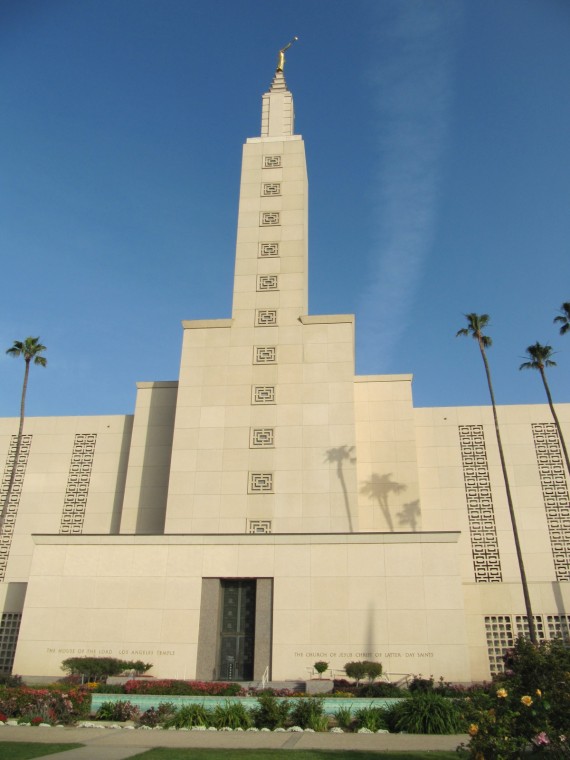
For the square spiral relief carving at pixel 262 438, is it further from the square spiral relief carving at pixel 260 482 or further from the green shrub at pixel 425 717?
the green shrub at pixel 425 717

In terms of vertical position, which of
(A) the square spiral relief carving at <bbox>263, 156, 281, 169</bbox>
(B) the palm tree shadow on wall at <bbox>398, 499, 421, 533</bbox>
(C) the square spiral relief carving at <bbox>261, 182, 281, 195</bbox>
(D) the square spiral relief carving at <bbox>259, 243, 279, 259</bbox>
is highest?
(A) the square spiral relief carving at <bbox>263, 156, 281, 169</bbox>

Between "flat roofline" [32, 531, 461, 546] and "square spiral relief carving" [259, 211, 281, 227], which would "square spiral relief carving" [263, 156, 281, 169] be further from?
"flat roofline" [32, 531, 461, 546]

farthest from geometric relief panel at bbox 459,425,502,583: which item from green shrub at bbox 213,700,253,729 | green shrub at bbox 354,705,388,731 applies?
green shrub at bbox 213,700,253,729

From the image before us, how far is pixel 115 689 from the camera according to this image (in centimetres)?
1964

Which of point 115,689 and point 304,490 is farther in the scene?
point 304,490

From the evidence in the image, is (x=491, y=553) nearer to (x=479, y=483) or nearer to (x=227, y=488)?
(x=479, y=483)

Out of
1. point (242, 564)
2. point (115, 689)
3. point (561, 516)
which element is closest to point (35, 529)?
point (242, 564)

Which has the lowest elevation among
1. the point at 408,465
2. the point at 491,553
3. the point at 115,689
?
the point at 115,689

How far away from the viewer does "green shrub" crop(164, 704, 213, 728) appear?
14.5 m

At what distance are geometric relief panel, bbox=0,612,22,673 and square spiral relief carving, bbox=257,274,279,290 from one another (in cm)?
2064

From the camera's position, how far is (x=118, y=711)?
15555mm

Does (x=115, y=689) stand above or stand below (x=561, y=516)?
below

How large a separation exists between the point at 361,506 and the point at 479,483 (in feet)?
22.0

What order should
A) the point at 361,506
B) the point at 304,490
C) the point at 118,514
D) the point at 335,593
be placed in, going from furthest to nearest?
the point at 118,514, the point at 361,506, the point at 304,490, the point at 335,593
